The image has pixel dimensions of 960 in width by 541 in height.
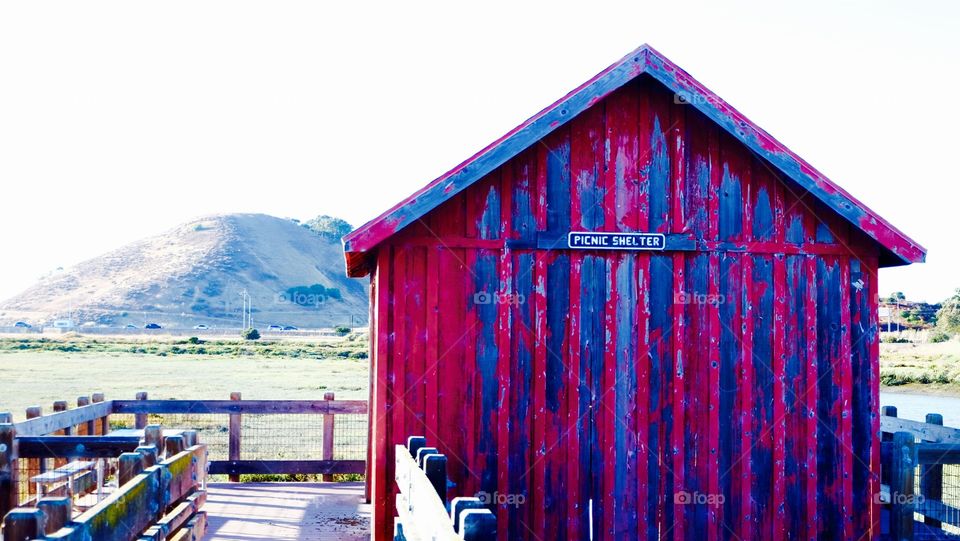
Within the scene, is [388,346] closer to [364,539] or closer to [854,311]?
[364,539]

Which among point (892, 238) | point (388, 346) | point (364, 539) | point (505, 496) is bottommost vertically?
point (364, 539)

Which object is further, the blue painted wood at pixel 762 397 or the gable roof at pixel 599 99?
the blue painted wood at pixel 762 397

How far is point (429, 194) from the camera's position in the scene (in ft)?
27.2

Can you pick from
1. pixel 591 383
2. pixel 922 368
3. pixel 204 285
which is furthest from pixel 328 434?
pixel 204 285

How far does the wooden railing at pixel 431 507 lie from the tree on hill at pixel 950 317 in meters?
74.0

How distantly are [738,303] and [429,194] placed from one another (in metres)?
3.24

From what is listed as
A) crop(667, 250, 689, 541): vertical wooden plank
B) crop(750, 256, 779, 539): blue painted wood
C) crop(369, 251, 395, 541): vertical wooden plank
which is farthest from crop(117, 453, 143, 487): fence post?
crop(750, 256, 779, 539): blue painted wood

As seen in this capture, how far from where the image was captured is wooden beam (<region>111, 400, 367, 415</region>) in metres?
12.7

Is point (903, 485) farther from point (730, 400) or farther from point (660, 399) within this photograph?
point (660, 399)

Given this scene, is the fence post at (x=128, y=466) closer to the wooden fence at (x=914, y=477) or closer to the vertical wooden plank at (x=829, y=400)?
the vertical wooden plank at (x=829, y=400)

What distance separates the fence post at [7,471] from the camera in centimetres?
754

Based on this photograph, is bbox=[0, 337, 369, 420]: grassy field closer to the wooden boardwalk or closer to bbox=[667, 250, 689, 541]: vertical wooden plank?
the wooden boardwalk

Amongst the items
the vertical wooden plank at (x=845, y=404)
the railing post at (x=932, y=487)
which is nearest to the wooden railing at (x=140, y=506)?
the vertical wooden plank at (x=845, y=404)

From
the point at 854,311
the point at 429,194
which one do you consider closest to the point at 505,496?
the point at 429,194
